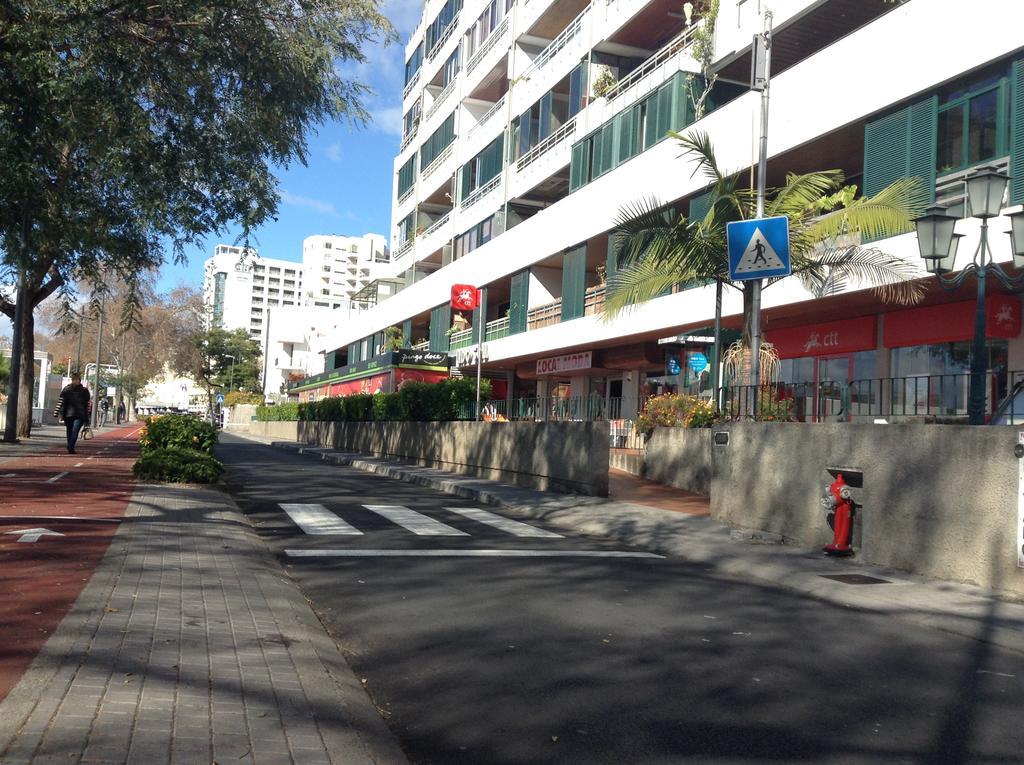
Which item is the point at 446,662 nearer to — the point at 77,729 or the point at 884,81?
the point at 77,729

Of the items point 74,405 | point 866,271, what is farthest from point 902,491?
point 74,405

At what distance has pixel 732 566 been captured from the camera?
30.1ft

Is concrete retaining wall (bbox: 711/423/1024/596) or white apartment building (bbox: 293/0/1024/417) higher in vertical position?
white apartment building (bbox: 293/0/1024/417)

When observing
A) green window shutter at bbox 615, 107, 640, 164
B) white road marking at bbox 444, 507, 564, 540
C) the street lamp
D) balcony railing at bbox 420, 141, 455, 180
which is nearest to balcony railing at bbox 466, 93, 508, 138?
balcony railing at bbox 420, 141, 455, 180

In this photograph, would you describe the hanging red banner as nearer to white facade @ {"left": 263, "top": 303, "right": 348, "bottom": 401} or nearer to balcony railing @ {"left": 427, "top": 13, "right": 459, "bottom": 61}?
balcony railing @ {"left": 427, "top": 13, "right": 459, "bottom": 61}

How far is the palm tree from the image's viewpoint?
46.4ft

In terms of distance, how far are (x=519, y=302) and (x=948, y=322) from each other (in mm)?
18798

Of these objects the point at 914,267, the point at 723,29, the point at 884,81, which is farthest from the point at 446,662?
the point at 723,29

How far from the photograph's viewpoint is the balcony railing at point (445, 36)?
44219 millimetres

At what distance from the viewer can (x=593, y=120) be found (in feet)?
96.7

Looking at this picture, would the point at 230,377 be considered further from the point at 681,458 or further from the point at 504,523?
the point at 504,523

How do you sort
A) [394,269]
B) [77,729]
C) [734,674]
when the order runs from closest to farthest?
[77,729] → [734,674] → [394,269]

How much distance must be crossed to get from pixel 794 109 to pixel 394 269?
116 feet

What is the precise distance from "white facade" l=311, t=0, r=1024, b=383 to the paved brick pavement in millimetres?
10235
